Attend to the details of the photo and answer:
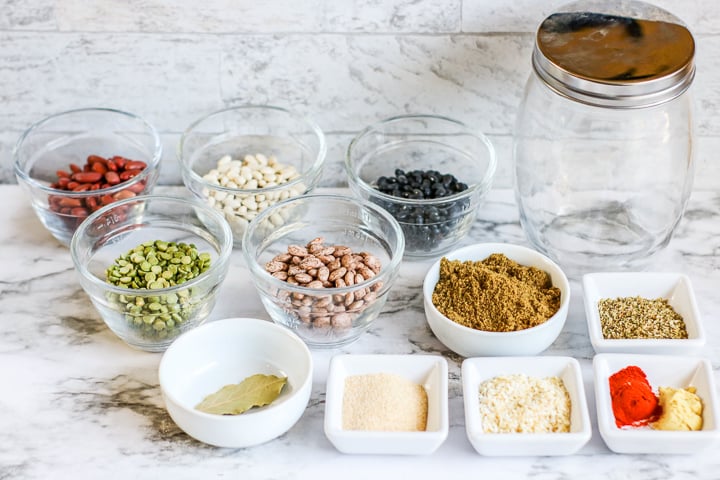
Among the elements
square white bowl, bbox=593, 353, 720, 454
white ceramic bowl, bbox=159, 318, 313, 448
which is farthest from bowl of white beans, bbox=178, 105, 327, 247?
square white bowl, bbox=593, 353, 720, 454

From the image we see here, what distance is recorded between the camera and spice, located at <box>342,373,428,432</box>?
55.4 inches

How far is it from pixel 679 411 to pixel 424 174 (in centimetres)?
68

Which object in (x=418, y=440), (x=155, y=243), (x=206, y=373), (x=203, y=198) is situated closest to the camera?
(x=418, y=440)

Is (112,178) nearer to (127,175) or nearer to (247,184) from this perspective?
(127,175)

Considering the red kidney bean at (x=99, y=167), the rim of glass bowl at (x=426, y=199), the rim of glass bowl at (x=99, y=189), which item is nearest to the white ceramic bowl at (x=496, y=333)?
the rim of glass bowl at (x=426, y=199)

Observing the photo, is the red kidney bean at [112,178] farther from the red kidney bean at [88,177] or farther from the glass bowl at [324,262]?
the glass bowl at [324,262]

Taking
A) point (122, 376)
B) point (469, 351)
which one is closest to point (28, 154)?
point (122, 376)

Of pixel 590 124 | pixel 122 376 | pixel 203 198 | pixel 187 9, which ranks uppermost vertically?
pixel 187 9

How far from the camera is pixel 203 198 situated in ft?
5.82

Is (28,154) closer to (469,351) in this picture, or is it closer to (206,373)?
(206,373)

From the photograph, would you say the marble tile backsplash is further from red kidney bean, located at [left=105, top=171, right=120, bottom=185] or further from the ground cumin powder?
the ground cumin powder

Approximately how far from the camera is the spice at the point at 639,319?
1546 mm

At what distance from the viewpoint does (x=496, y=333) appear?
1500 mm

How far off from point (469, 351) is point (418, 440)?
0.23 meters
